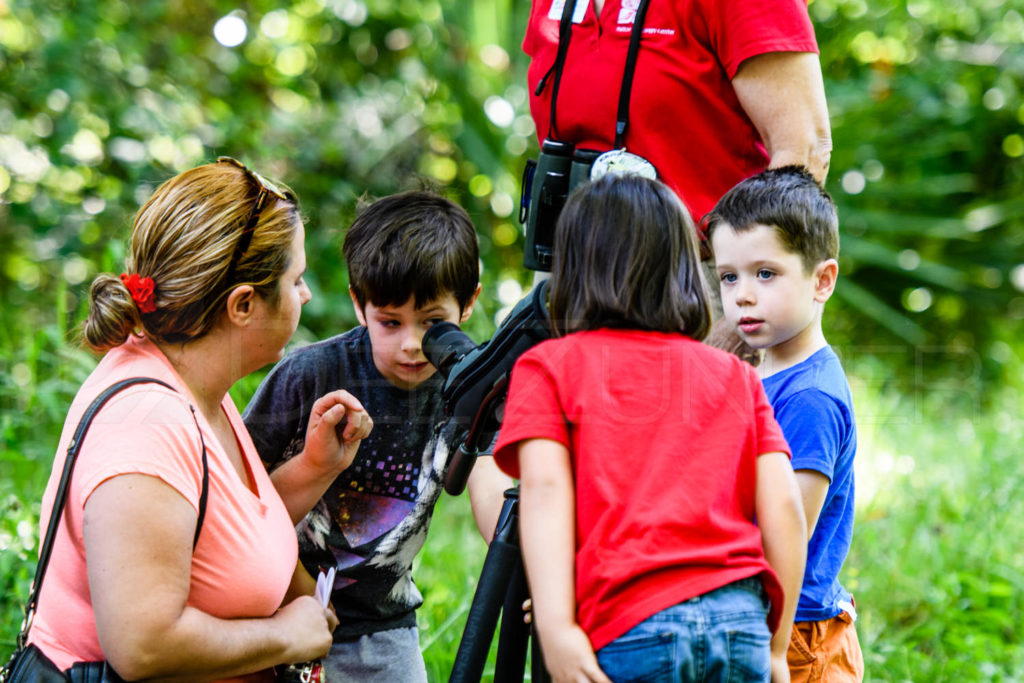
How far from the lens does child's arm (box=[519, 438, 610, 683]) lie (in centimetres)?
118

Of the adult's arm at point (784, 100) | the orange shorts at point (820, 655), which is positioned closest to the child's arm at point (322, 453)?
the orange shorts at point (820, 655)

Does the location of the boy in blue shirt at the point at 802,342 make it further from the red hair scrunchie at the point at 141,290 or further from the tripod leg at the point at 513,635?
the red hair scrunchie at the point at 141,290

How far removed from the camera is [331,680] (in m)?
1.72

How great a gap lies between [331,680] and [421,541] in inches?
11.4

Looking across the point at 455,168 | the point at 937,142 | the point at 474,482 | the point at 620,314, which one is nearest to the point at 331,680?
the point at 474,482

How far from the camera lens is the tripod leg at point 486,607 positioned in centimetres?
131

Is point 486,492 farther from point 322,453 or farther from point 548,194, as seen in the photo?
point 548,194

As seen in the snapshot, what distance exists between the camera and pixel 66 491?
4.30ft

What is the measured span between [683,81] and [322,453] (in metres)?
0.94

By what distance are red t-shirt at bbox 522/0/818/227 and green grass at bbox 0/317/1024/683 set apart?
1.20 m

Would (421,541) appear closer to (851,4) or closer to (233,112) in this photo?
(233,112)

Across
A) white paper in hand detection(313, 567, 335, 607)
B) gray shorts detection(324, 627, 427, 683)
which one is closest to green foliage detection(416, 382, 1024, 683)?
gray shorts detection(324, 627, 427, 683)

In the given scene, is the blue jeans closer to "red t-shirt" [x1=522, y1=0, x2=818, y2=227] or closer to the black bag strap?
the black bag strap

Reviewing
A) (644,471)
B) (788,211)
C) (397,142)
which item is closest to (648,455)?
(644,471)
